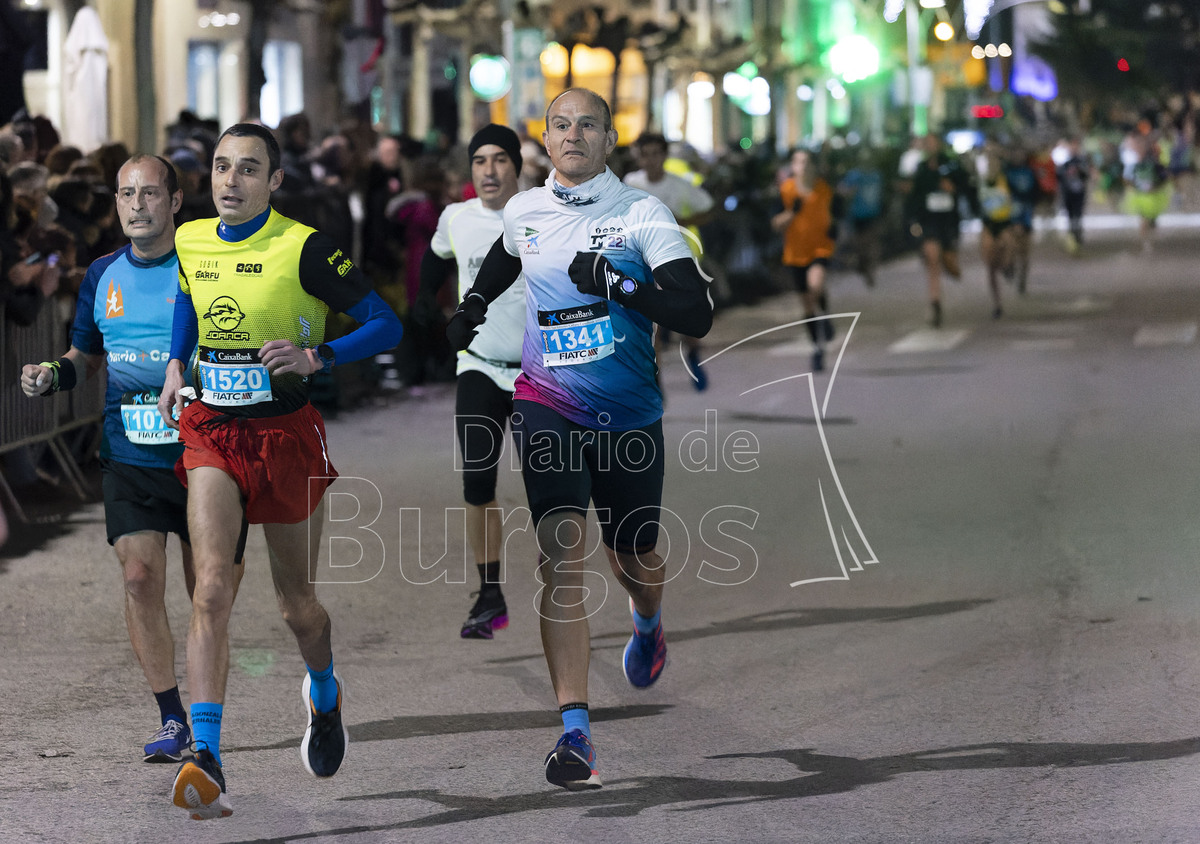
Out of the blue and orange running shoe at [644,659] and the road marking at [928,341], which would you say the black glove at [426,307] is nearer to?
the blue and orange running shoe at [644,659]

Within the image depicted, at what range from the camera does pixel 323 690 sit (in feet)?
18.5

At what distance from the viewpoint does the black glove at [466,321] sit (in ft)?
19.4

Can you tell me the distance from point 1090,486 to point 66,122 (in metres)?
10.8

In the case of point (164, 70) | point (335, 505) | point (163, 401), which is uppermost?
point (164, 70)

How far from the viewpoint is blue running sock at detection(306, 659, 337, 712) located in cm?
564

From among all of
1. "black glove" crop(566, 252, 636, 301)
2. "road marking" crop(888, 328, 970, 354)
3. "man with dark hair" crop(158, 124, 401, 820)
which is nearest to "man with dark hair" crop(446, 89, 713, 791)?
"black glove" crop(566, 252, 636, 301)

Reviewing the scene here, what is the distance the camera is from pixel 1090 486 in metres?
10.8

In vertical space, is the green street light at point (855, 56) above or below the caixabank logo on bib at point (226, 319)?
above

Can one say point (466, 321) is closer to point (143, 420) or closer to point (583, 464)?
point (583, 464)

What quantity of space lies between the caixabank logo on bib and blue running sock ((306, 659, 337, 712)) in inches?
38.7

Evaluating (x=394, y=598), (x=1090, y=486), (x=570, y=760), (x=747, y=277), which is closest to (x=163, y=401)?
(x=570, y=760)

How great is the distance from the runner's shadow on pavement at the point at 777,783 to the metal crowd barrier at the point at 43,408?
213 inches

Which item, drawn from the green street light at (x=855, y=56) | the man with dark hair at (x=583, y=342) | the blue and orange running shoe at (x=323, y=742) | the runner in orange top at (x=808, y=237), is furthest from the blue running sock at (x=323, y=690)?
the green street light at (x=855, y=56)

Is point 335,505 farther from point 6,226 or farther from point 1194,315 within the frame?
point 1194,315
